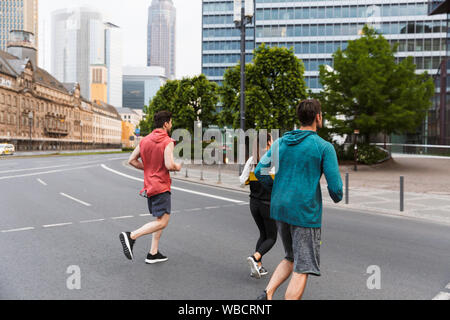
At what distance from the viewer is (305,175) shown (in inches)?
125

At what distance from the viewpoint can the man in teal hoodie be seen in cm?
313

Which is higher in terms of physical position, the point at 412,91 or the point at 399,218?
the point at 412,91

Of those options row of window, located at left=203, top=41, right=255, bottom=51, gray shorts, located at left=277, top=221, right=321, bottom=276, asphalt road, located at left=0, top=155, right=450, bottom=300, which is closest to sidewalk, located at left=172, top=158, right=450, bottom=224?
asphalt road, located at left=0, top=155, right=450, bottom=300

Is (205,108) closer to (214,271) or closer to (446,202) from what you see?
(446,202)

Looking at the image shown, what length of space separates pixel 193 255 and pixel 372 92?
19.5m

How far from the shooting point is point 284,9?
215 feet

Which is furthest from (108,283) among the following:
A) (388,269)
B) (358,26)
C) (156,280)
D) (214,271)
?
(358,26)

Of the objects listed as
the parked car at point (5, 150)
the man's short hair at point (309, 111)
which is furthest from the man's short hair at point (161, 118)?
the parked car at point (5, 150)

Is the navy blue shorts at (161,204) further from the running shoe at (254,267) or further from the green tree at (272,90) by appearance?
the green tree at (272,90)

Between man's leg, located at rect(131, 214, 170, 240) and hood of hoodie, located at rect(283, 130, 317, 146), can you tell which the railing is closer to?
man's leg, located at rect(131, 214, 170, 240)

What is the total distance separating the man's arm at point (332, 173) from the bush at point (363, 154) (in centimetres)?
2318

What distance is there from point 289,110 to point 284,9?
157 ft

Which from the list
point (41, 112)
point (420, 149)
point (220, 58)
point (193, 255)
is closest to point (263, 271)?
point (193, 255)

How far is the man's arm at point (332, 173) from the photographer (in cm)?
304
